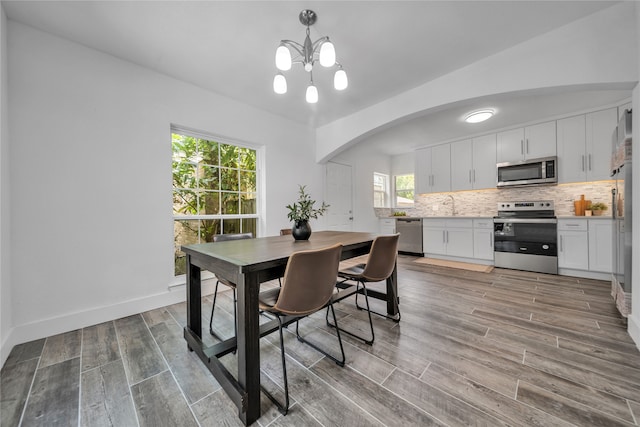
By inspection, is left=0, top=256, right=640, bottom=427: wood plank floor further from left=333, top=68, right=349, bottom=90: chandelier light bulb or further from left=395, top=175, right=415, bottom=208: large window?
left=395, top=175, right=415, bottom=208: large window

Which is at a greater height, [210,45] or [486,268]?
[210,45]

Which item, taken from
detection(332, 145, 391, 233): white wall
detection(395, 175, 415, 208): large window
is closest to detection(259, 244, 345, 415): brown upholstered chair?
detection(332, 145, 391, 233): white wall

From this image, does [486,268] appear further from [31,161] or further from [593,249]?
[31,161]

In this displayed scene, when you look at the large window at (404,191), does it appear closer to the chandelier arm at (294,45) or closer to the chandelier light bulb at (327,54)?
the chandelier arm at (294,45)

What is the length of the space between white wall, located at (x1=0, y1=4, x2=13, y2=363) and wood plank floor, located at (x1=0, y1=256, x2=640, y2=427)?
33 centimetres

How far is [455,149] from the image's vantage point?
16.3 ft

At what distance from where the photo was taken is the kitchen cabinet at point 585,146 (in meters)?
3.53

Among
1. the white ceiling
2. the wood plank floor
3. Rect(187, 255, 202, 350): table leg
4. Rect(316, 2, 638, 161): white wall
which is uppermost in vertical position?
the white ceiling

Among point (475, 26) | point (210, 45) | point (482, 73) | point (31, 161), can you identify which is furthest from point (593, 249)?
point (31, 161)

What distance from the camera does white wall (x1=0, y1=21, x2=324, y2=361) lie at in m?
1.96

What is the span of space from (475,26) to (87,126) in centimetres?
363

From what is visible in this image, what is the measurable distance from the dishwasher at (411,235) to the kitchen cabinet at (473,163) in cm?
106

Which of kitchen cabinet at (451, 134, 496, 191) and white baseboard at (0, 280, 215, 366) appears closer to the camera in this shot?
white baseboard at (0, 280, 215, 366)

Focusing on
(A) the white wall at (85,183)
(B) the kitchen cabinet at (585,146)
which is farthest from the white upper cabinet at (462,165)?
(A) the white wall at (85,183)
